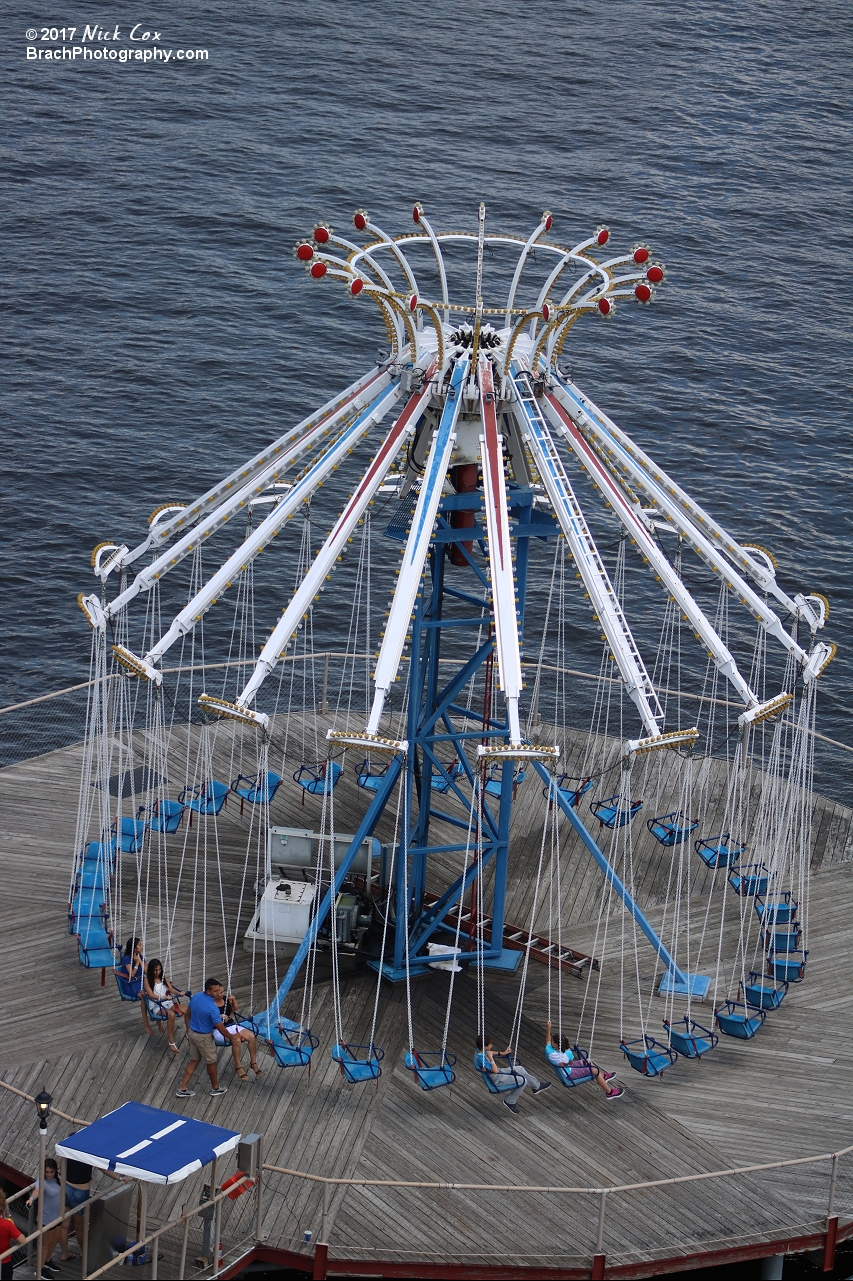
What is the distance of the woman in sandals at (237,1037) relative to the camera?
1328 inches

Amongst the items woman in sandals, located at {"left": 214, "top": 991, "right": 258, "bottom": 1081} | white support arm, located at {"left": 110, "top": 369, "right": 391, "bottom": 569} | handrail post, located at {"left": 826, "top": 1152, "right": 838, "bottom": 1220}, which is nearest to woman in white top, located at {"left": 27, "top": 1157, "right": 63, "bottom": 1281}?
woman in sandals, located at {"left": 214, "top": 991, "right": 258, "bottom": 1081}

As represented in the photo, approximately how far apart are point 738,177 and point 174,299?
31054 millimetres

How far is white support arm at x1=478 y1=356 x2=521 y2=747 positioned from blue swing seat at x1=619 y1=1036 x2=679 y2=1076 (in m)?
6.94

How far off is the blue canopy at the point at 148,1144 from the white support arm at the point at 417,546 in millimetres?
7265

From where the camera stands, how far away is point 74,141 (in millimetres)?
89750

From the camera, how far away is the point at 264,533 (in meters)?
33.8

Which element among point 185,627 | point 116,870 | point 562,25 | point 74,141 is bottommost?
point 116,870

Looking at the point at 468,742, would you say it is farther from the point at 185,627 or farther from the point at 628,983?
the point at 185,627

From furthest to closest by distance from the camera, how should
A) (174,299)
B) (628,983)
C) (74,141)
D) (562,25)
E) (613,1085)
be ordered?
(562,25), (74,141), (174,299), (628,983), (613,1085)

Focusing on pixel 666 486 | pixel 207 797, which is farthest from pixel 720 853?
pixel 207 797

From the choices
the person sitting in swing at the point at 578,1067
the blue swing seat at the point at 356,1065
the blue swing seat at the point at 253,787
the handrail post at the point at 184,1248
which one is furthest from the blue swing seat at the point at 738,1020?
the handrail post at the point at 184,1248

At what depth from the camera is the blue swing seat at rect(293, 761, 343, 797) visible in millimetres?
42094

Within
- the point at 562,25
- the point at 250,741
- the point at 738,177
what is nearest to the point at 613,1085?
the point at 250,741

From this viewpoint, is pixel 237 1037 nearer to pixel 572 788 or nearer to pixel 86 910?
pixel 86 910
